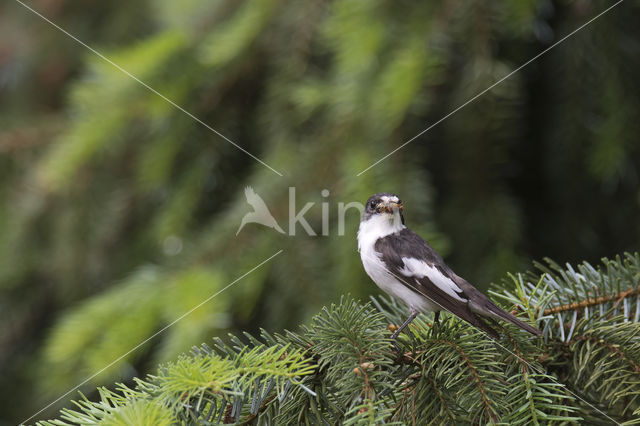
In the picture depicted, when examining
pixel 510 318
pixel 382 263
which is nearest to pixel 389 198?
pixel 382 263

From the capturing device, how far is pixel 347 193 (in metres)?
1.86

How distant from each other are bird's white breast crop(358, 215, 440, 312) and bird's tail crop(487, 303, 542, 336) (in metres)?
0.25

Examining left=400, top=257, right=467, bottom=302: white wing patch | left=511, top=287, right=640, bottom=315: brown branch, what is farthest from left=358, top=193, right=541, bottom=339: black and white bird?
left=511, top=287, right=640, bottom=315: brown branch

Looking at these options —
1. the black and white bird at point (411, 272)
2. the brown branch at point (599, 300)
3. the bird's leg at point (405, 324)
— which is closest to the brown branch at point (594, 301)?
the brown branch at point (599, 300)

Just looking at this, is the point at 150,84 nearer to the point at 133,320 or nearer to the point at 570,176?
the point at 133,320

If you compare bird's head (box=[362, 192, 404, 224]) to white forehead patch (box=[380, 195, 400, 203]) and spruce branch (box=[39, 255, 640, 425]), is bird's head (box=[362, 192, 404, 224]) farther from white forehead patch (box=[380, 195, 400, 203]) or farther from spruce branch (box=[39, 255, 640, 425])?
spruce branch (box=[39, 255, 640, 425])

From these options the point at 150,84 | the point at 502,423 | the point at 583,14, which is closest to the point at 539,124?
the point at 583,14

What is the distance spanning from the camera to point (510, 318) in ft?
3.76

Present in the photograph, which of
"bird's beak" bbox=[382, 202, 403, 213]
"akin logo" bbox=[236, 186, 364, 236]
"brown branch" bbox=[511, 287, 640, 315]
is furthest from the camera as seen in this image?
"akin logo" bbox=[236, 186, 364, 236]

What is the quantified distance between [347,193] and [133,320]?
742mm

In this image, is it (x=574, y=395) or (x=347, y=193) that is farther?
(x=347, y=193)

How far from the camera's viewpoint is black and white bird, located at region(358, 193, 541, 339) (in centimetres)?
127

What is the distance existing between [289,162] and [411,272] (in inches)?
26.6

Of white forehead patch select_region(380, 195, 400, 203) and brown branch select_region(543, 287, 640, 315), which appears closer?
brown branch select_region(543, 287, 640, 315)
